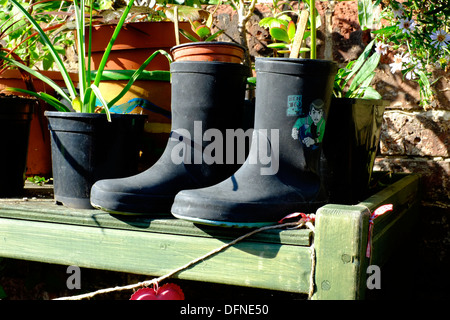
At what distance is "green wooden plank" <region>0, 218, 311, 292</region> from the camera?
2.86 ft

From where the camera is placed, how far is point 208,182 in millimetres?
1128

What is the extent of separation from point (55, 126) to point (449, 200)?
1136 millimetres

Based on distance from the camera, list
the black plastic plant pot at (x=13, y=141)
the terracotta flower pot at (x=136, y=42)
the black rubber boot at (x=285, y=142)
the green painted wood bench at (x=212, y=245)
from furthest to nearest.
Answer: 1. the terracotta flower pot at (x=136, y=42)
2. the black plastic plant pot at (x=13, y=141)
3. the black rubber boot at (x=285, y=142)
4. the green painted wood bench at (x=212, y=245)

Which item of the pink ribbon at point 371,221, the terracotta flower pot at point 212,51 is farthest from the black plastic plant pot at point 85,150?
the pink ribbon at point 371,221

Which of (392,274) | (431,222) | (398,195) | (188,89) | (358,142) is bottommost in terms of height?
(392,274)

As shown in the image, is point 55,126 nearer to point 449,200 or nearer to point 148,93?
point 148,93

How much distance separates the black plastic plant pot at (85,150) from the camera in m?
1.11

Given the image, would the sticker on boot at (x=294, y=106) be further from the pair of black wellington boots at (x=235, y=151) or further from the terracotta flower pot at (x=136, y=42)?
the terracotta flower pot at (x=136, y=42)

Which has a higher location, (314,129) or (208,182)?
(314,129)

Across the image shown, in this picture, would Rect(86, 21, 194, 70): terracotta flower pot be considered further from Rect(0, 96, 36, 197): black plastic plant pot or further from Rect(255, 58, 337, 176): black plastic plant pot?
Rect(255, 58, 337, 176): black plastic plant pot

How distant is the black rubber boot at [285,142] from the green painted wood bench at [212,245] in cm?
7

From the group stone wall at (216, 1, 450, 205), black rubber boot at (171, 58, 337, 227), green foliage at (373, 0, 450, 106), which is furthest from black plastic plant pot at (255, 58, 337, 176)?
stone wall at (216, 1, 450, 205)
